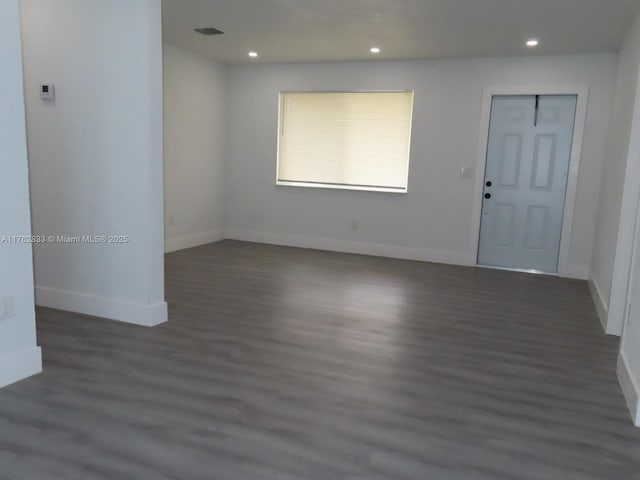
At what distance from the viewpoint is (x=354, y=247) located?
6812mm

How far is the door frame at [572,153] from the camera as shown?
5.62m

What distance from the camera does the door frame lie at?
18.5 ft

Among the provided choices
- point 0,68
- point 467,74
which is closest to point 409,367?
point 0,68

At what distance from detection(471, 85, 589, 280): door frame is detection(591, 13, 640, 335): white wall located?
38 cm

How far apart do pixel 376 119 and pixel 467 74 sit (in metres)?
1.23

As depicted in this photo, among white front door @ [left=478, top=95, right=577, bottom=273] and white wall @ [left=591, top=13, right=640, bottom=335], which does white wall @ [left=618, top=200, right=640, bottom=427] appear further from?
white front door @ [left=478, top=95, right=577, bottom=273]

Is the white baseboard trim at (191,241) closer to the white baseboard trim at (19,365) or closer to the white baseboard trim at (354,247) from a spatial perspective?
the white baseboard trim at (354,247)

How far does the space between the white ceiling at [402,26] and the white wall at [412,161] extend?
280mm

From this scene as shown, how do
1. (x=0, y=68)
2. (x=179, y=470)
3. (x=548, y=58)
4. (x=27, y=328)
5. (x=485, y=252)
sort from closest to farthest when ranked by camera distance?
(x=179, y=470) < (x=0, y=68) < (x=27, y=328) < (x=548, y=58) < (x=485, y=252)

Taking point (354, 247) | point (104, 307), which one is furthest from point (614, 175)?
point (104, 307)

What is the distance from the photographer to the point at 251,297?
4453 mm

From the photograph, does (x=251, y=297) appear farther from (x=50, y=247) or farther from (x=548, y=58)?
(x=548, y=58)

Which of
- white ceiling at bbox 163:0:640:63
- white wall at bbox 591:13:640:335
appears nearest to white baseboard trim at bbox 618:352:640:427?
white wall at bbox 591:13:640:335

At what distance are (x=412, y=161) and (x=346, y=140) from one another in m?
0.95
